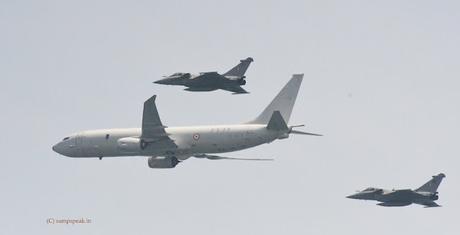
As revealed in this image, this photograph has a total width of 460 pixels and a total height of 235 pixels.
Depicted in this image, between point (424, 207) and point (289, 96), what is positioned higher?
point (289, 96)

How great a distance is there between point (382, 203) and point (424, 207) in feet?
17.7

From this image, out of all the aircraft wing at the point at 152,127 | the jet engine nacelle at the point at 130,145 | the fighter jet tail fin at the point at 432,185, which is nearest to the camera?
the aircraft wing at the point at 152,127

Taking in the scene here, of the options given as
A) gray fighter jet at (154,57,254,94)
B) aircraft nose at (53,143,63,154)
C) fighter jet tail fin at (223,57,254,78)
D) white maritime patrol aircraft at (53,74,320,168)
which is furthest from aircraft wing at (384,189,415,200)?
aircraft nose at (53,143,63,154)

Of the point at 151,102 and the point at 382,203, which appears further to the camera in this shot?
the point at 382,203

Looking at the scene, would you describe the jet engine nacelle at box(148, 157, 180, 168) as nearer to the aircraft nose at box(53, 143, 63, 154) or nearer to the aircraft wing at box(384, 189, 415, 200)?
the aircraft nose at box(53, 143, 63, 154)

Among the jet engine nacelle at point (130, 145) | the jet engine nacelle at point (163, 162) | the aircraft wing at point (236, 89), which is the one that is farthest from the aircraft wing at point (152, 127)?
the aircraft wing at point (236, 89)

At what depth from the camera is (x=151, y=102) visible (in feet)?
309

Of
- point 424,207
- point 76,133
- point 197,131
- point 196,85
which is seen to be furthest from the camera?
point 424,207

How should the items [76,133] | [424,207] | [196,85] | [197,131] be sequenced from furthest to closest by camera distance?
1. [424,207]
2. [76,133]
3. [197,131]
4. [196,85]

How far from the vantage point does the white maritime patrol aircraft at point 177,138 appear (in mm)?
92312

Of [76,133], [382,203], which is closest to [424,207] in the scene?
[382,203]

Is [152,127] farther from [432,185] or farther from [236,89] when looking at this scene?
[432,185]

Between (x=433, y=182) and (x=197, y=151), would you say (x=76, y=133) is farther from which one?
(x=433, y=182)

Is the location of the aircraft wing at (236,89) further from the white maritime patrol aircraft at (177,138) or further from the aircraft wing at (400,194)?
the aircraft wing at (400,194)
